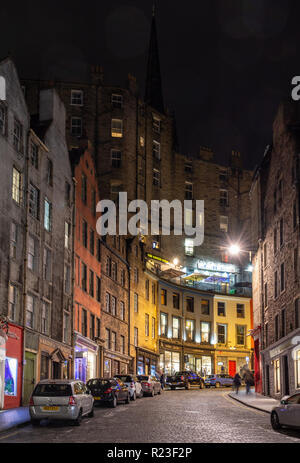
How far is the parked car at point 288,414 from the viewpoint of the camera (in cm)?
1772

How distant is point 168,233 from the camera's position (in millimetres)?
78000

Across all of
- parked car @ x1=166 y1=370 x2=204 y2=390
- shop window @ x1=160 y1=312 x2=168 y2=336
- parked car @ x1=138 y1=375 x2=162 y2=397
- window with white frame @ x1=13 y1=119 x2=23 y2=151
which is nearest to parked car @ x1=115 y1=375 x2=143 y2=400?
parked car @ x1=138 y1=375 x2=162 y2=397

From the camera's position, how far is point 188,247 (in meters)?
82.6

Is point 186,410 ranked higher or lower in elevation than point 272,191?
lower

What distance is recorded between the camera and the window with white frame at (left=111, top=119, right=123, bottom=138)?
69.8m

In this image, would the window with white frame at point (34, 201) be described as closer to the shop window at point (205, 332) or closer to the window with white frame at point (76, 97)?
the window with white frame at point (76, 97)

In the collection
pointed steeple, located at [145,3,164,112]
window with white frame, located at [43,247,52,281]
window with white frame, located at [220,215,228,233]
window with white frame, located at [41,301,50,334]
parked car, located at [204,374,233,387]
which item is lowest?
parked car, located at [204,374,233,387]

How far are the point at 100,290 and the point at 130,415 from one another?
25.3 meters

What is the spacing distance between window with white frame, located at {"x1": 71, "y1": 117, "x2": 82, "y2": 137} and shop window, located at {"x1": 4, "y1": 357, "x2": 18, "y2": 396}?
1683 inches

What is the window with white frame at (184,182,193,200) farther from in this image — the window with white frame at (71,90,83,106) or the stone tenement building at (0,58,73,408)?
the stone tenement building at (0,58,73,408)

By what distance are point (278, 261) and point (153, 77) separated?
6170 cm

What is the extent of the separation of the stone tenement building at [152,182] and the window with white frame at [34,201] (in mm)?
24902
